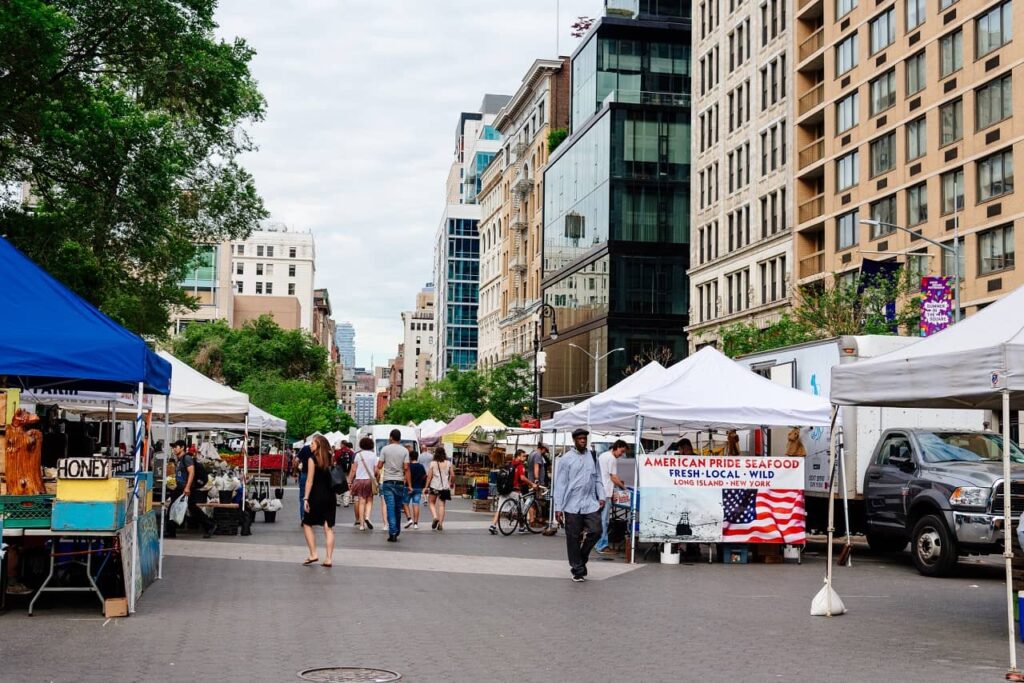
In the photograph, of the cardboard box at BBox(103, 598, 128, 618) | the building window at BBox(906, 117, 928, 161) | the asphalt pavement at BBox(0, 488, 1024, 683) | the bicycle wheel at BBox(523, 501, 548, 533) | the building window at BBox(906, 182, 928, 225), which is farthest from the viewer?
the building window at BBox(906, 117, 928, 161)

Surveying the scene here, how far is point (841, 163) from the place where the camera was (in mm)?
55969

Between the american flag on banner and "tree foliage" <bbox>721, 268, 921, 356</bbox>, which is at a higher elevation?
"tree foliage" <bbox>721, 268, 921, 356</bbox>

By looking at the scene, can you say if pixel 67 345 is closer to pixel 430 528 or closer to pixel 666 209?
pixel 430 528

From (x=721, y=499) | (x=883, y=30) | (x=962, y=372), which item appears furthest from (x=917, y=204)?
(x=962, y=372)

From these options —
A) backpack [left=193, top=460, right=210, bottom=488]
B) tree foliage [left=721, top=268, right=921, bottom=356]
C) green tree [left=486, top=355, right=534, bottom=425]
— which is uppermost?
tree foliage [left=721, top=268, right=921, bottom=356]

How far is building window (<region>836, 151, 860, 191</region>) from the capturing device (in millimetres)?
54906

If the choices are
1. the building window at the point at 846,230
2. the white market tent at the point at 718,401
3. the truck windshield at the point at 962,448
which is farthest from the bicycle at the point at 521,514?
the building window at the point at 846,230

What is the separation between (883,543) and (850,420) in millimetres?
2382

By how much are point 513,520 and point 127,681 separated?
730 inches

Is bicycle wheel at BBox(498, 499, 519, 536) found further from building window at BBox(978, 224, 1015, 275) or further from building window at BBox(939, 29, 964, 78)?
building window at BBox(939, 29, 964, 78)

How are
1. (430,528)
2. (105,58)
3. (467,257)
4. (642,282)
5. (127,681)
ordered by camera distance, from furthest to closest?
1. (467,257)
2. (642,282)
3. (430,528)
4. (105,58)
5. (127,681)

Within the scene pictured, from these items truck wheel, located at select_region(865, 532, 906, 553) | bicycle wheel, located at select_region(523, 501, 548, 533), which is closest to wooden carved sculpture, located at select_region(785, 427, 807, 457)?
truck wheel, located at select_region(865, 532, 906, 553)

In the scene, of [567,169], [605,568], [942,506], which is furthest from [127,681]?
[567,169]

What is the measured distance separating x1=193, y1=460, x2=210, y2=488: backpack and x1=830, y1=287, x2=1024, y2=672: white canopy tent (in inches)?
585
